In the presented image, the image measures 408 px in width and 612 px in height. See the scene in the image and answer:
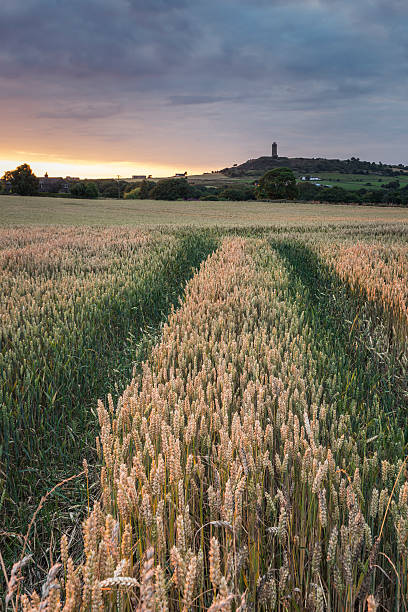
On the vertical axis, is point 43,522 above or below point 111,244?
below

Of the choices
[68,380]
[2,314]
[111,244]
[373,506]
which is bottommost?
[68,380]

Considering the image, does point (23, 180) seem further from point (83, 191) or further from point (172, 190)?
point (172, 190)

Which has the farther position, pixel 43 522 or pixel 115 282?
pixel 115 282

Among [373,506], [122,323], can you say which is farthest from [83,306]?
[373,506]

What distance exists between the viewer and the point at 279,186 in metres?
75.7

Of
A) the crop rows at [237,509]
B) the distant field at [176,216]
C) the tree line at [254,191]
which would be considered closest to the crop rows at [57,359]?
the crop rows at [237,509]

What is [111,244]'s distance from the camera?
10938 mm

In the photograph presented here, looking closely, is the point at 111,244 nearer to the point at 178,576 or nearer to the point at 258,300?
the point at 258,300

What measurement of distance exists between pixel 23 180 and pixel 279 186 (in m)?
55.1

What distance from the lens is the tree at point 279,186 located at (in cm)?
7544

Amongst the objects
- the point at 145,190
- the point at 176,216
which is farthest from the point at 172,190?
the point at 176,216

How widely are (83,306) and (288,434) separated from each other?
351cm

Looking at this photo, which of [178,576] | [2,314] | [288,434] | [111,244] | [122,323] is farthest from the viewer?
[111,244]

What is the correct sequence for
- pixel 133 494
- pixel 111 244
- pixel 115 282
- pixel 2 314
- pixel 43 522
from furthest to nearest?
pixel 111 244, pixel 115 282, pixel 2 314, pixel 43 522, pixel 133 494
